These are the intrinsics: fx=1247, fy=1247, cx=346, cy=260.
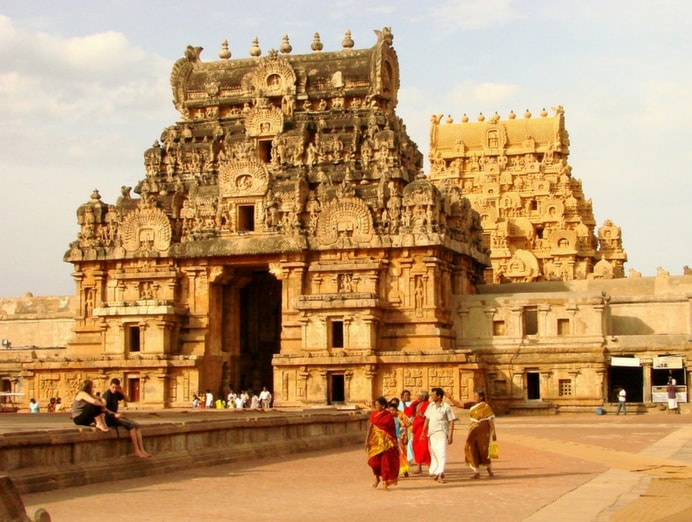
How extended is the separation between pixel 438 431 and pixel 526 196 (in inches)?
2790

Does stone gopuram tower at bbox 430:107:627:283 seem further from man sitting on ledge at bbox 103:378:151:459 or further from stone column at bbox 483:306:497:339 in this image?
man sitting on ledge at bbox 103:378:151:459

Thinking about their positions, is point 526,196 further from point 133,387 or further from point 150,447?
point 150,447

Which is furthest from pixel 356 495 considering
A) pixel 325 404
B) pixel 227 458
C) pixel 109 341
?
pixel 109 341

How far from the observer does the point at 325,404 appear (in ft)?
175

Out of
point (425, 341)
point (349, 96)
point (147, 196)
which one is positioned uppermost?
point (349, 96)

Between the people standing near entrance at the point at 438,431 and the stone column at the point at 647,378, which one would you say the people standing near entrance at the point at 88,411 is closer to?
the people standing near entrance at the point at 438,431

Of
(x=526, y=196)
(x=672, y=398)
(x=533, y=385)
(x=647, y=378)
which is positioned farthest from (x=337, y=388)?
(x=526, y=196)

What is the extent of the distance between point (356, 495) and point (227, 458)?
643cm

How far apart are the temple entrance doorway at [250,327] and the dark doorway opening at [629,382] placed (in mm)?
16509

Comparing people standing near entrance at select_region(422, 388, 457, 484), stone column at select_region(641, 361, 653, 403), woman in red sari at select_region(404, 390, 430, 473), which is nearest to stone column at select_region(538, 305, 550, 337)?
stone column at select_region(641, 361, 653, 403)

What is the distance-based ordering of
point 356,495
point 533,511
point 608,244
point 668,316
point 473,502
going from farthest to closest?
point 608,244
point 668,316
point 356,495
point 473,502
point 533,511

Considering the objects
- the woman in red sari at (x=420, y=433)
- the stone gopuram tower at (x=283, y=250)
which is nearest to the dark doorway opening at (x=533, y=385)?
the stone gopuram tower at (x=283, y=250)

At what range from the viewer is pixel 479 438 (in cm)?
2203

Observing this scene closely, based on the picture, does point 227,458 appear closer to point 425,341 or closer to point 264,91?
point 425,341
